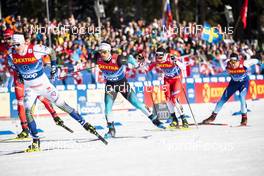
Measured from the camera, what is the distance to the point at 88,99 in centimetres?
2205

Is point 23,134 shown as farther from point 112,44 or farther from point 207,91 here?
point 207,91

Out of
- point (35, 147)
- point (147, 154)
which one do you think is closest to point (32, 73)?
point (35, 147)

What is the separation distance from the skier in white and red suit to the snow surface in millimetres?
726

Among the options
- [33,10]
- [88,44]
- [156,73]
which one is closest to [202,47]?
[156,73]

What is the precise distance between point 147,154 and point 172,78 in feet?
17.7

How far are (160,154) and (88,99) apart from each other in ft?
37.7

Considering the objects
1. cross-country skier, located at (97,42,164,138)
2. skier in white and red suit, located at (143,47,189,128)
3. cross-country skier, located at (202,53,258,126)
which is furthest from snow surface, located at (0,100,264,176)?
cross-country skier, located at (97,42,164,138)

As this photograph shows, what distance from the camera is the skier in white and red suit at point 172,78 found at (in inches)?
617

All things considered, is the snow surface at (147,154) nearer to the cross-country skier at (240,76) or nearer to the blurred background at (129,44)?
the cross-country skier at (240,76)

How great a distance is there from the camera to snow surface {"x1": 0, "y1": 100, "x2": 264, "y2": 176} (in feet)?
30.2

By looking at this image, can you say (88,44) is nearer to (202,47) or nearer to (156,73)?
(156,73)

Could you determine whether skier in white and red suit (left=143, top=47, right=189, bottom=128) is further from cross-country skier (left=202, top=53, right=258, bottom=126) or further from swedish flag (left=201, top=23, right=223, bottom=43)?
swedish flag (left=201, top=23, right=223, bottom=43)

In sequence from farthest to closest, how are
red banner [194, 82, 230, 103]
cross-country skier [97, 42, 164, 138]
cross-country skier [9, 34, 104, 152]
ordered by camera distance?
1. red banner [194, 82, 230, 103]
2. cross-country skier [97, 42, 164, 138]
3. cross-country skier [9, 34, 104, 152]

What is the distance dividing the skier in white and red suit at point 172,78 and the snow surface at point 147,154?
726 millimetres
